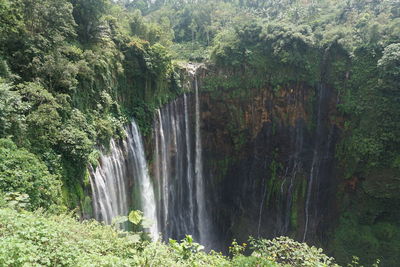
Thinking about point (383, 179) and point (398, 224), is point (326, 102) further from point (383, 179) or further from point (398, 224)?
point (398, 224)

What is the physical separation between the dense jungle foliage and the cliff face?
82 centimetres

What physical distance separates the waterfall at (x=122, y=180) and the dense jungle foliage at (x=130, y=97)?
0.57 meters

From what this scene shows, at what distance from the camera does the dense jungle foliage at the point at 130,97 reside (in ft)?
18.1

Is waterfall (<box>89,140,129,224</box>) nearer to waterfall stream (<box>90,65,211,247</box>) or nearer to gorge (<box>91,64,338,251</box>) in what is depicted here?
waterfall stream (<box>90,65,211,247</box>)

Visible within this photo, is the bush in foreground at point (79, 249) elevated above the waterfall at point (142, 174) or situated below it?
above

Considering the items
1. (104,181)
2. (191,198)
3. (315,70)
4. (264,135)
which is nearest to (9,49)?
(104,181)

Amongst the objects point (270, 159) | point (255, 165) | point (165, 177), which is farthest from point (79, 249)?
point (270, 159)

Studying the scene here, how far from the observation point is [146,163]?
13.8 meters

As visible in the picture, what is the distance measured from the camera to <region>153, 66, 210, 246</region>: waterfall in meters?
15.1

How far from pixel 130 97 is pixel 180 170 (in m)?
5.41

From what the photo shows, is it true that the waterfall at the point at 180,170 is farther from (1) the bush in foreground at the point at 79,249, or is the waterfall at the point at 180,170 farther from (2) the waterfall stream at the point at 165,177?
(1) the bush in foreground at the point at 79,249

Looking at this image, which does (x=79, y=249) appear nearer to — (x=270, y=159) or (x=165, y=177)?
(x=165, y=177)

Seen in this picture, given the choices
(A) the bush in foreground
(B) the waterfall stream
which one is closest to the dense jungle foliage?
(A) the bush in foreground

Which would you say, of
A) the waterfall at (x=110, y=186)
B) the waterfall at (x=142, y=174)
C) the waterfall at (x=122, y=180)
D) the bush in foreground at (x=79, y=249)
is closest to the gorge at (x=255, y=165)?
the waterfall at (x=142, y=174)
